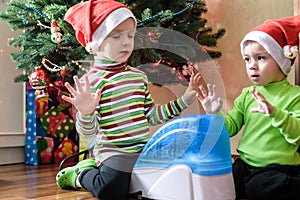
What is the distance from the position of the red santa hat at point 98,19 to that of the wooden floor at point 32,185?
358mm

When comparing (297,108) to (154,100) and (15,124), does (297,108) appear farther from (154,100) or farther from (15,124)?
(15,124)

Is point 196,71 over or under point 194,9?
under

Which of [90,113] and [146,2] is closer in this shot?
[90,113]

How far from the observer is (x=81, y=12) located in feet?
3.24

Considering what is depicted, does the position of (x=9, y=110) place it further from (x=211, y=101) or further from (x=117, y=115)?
(x=211, y=101)

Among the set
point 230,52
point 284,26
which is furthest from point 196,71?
point 230,52

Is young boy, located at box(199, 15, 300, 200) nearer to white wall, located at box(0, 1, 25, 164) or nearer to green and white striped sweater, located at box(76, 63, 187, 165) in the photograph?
green and white striped sweater, located at box(76, 63, 187, 165)

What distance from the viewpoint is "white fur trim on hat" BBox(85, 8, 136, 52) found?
3.09 ft

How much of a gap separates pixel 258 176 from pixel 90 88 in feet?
1.39

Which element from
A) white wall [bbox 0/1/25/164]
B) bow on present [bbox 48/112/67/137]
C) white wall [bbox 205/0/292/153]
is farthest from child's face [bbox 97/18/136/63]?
white wall [bbox 0/1/25/164]

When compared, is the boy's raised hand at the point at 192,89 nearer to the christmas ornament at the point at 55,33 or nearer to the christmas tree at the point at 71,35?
the christmas tree at the point at 71,35

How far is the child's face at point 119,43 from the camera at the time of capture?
950 mm

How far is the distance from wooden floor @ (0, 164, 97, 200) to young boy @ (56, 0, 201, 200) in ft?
0.21

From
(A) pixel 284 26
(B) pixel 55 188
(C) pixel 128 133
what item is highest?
(A) pixel 284 26
